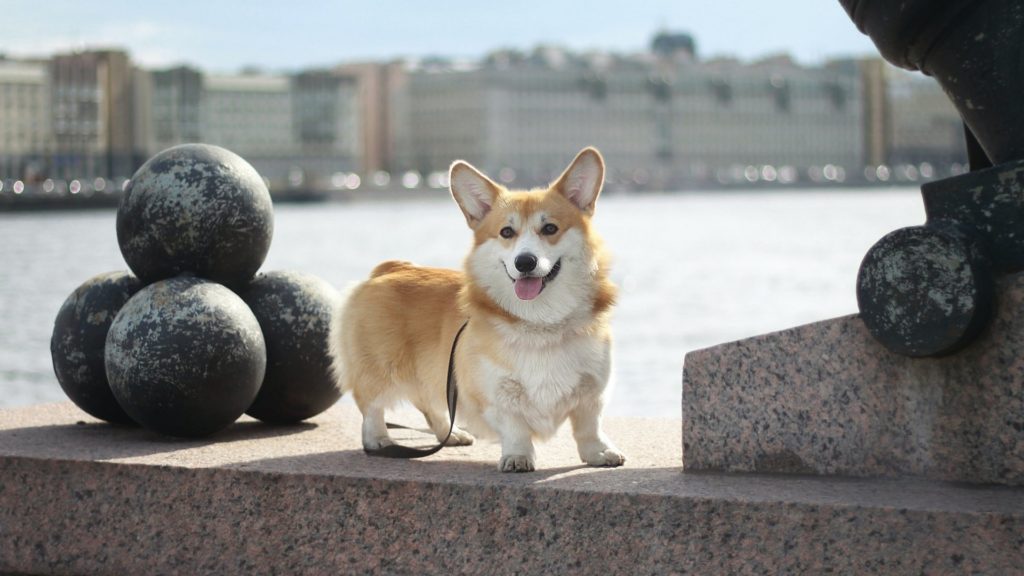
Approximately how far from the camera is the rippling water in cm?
1266

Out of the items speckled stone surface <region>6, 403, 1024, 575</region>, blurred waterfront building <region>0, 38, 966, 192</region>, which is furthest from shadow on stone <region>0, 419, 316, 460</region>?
blurred waterfront building <region>0, 38, 966, 192</region>

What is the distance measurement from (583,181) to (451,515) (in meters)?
0.72

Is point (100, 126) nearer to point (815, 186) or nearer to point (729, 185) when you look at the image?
point (729, 185)

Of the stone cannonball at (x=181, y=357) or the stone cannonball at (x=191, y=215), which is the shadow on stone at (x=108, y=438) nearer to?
the stone cannonball at (x=181, y=357)

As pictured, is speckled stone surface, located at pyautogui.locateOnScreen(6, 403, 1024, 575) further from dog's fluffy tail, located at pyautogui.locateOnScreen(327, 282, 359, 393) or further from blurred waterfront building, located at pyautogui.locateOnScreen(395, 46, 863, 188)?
blurred waterfront building, located at pyautogui.locateOnScreen(395, 46, 863, 188)

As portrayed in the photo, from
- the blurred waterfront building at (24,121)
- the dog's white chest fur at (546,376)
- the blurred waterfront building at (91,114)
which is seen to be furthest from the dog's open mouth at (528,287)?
the blurred waterfront building at (91,114)

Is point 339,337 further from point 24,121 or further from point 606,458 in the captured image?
point 24,121

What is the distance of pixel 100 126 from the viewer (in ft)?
273

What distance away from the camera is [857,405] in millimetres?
3258

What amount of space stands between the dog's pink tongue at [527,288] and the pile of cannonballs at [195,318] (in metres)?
0.93

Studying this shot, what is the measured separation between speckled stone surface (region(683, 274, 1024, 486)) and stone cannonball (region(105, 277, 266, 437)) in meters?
1.18

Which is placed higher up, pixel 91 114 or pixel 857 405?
pixel 91 114

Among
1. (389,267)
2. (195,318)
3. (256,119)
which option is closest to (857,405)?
(389,267)

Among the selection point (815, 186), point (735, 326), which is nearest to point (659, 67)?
point (815, 186)
